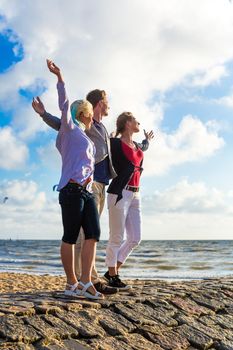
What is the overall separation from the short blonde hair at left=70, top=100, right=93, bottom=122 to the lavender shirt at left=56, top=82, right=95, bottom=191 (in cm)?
18

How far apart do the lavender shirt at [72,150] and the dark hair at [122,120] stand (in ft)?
3.81

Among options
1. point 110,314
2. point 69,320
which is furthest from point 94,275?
point 69,320

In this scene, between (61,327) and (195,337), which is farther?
(195,337)

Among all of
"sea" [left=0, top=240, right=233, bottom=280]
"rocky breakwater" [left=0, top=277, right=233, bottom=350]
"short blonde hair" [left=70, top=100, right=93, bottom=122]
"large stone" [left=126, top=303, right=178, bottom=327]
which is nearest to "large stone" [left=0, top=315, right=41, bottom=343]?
"rocky breakwater" [left=0, top=277, right=233, bottom=350]

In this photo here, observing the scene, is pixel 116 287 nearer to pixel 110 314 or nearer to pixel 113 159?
pixel 110 314

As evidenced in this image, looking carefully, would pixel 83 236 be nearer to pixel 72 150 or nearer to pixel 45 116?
pixel 72 150

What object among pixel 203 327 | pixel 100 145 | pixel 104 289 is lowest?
pixel 203 327

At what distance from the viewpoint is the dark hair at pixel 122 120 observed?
5949mm

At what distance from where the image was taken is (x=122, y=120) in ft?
19.6

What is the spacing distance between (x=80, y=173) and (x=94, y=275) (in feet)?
4.43

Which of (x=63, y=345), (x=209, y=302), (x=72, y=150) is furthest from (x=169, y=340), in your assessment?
(x=72, y=150)

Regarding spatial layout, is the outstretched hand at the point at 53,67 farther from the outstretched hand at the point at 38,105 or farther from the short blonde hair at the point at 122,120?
the short blonde hair at the point at 122,120

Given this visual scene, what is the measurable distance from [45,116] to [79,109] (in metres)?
0.38

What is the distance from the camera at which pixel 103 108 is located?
5598 millimetres
